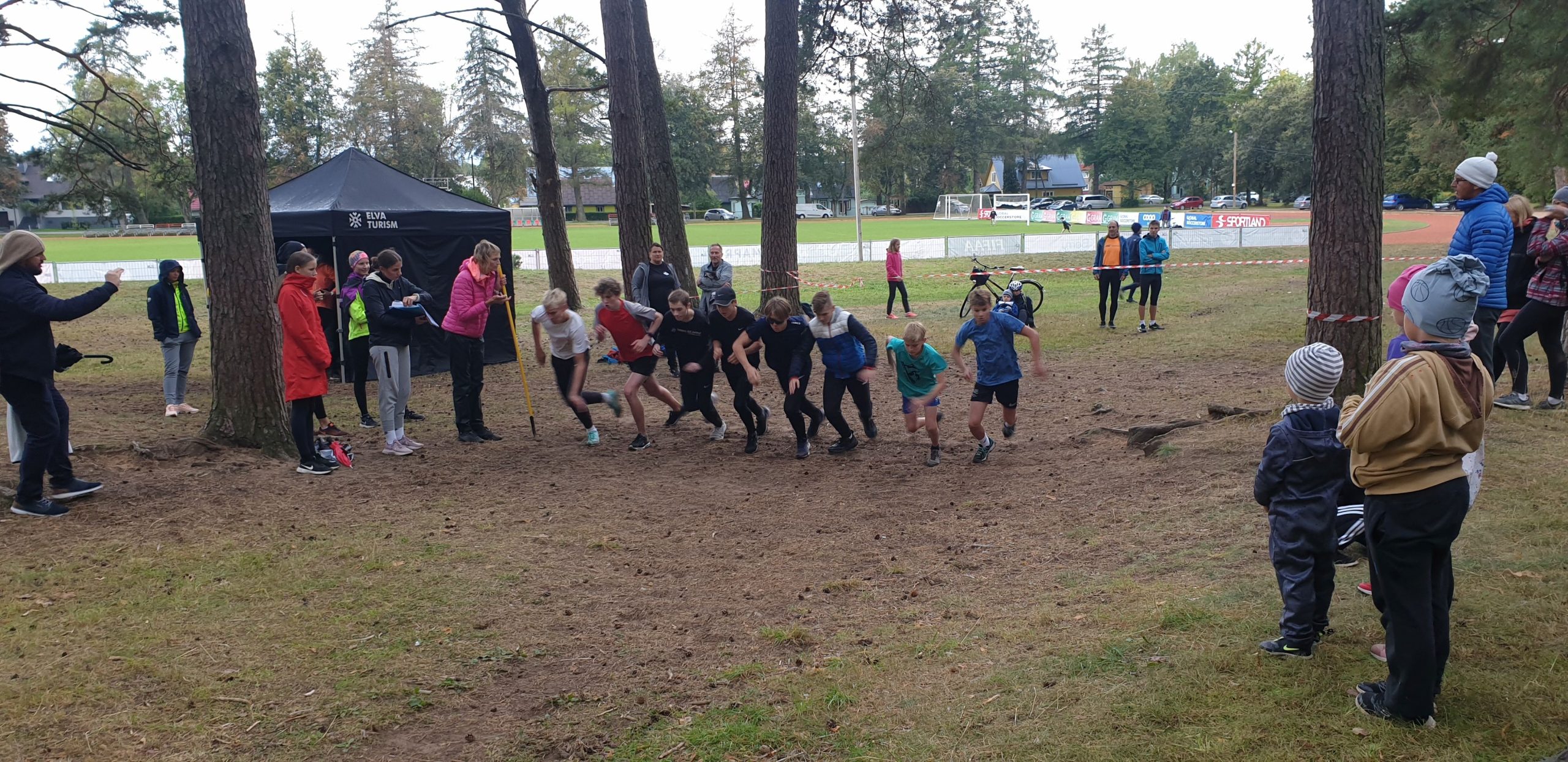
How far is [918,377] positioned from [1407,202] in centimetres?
7518

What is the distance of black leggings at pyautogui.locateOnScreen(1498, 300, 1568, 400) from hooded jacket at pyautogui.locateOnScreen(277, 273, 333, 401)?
9.72 m

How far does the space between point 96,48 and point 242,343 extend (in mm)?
7275

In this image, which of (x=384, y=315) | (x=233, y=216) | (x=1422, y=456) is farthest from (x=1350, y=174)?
(x=233, y=216)

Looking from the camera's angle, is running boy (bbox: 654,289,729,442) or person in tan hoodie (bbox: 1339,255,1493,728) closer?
person in tan hoodie (bbox: 1339,255,1493,728)

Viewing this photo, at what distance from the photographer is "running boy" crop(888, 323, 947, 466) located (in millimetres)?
8539

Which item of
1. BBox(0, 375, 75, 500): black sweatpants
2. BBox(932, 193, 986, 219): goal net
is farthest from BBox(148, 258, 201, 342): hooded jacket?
BBox(932, 193, 986, 219): goal net

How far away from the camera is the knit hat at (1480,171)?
6.25 m

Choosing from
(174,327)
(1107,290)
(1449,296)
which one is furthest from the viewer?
(1107,290)

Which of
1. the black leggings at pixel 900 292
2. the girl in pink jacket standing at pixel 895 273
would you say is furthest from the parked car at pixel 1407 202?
the girl in pink jacket standing at pixel 895 273

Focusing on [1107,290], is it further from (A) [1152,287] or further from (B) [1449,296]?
(B) [1449,296]

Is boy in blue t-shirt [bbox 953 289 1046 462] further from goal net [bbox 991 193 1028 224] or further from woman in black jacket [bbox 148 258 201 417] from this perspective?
goal net [bbox 991 193 1028 224]

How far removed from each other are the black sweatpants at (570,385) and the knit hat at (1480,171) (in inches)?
278

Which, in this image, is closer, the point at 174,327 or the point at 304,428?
the point at 304,428

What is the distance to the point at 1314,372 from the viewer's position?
404 centimetres
